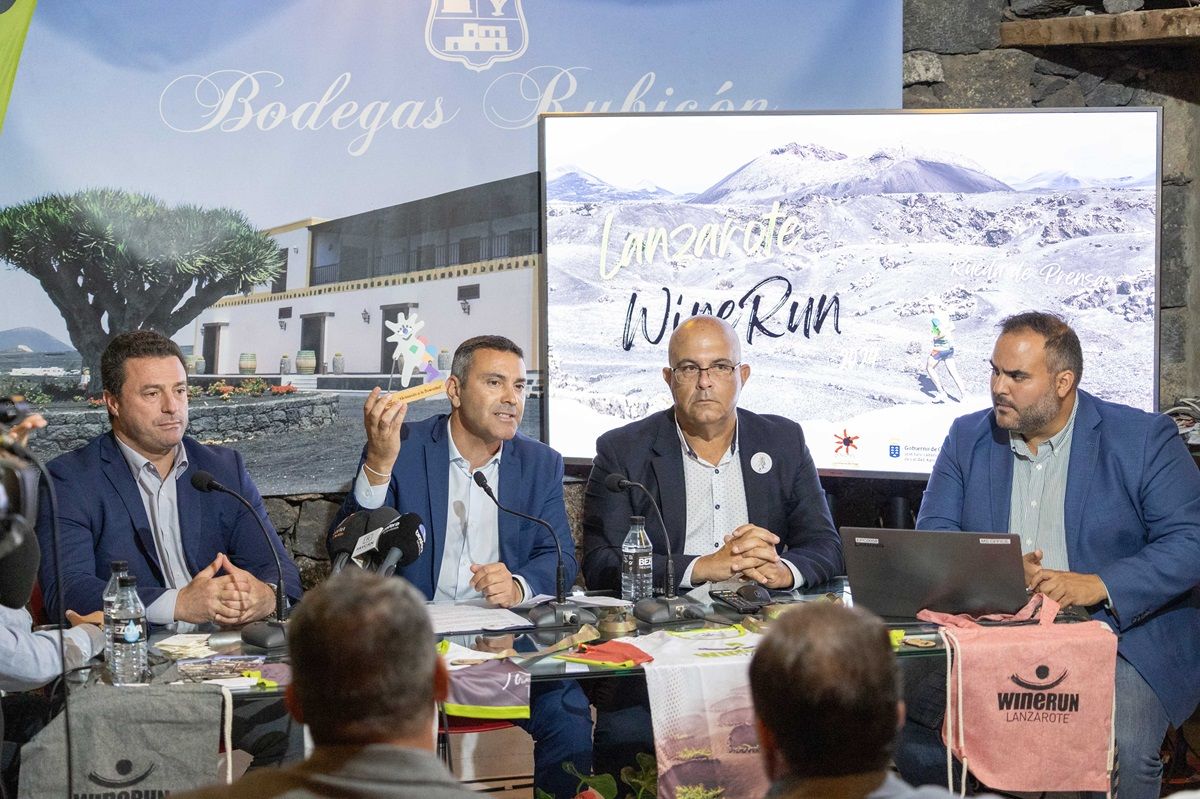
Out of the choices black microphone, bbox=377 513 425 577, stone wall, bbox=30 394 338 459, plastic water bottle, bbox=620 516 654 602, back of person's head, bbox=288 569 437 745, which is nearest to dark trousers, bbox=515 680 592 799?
plastic water bottle, bbox=620 516 654 602

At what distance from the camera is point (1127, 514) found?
10.7 feet

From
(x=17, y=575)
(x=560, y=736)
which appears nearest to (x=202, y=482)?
(x=17, y=575)

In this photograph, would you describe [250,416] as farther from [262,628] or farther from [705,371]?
[262,628]

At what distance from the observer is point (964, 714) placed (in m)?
2.64

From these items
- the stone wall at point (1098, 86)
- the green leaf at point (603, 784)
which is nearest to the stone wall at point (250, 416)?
the green leaf at point (603, 784)

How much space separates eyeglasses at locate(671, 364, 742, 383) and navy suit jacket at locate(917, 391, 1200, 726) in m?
0.65

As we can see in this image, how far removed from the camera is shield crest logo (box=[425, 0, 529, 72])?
459 centimetres

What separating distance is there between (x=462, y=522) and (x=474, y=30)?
81.1 inches

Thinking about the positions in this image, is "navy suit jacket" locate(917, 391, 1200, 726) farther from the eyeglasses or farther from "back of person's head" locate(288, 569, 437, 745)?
"back of person's head" locate(288, 569, 437, 745)

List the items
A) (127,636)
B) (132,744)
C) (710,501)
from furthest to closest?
1. (710,501)
2. (127,636)
3. (132,744)

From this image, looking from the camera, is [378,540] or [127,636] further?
[378,540]

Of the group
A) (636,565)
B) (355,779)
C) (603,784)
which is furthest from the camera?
(636,565)

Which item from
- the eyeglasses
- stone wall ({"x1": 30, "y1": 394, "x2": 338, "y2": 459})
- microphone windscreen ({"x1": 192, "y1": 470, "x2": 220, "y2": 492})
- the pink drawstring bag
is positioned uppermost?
the eyeglasses

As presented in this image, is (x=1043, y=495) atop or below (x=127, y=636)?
atop
